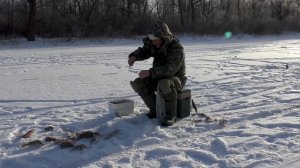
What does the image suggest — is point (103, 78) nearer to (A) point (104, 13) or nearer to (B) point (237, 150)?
(B) point (237, 150)

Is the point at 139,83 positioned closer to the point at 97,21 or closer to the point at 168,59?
the point at 168,59

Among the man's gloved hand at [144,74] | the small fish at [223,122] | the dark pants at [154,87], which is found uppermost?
the man's gloved hand at [144,74]

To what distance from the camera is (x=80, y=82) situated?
29.9ft

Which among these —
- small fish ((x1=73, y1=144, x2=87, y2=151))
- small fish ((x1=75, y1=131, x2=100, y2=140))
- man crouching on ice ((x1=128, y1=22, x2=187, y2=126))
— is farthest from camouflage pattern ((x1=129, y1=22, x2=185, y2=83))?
small fish ((x1=73, y1=144, x2=87, y2=151))

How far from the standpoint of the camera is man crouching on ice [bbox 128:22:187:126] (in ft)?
16.3

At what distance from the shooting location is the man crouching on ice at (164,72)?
4973mm

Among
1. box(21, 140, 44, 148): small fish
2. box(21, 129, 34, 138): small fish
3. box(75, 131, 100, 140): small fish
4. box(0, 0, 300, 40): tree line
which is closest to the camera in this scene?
box(21, 140, 44, 148): small fish

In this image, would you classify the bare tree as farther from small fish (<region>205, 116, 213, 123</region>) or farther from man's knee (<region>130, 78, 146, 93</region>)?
small fish (<region>205, 116, 213, 123</region>)

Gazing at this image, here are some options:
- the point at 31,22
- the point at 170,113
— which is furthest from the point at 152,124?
the point at 31,22

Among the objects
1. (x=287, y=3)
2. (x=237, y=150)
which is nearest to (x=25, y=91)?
(x=237, y=150)

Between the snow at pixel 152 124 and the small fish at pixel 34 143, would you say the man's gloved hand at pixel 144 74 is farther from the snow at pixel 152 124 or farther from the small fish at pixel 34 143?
the small fish at pixel 34 143

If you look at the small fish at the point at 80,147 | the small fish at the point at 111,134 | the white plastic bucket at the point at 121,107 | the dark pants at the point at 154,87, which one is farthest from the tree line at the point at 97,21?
the small fish at the point at 80,147

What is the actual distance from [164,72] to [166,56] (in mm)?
239

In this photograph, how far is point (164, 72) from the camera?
4988mm
